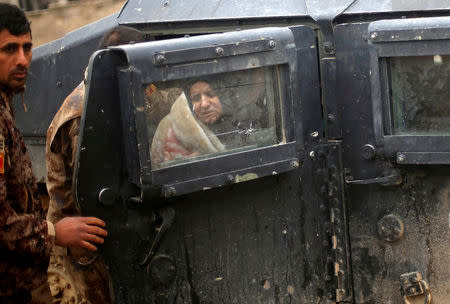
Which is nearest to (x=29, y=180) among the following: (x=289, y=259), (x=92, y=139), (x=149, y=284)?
(x=92, y=139)

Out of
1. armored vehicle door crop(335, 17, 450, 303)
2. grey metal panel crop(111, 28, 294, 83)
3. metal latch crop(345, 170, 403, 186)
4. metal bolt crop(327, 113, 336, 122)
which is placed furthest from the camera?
metal bolt crop(327, 113, 336, 122)

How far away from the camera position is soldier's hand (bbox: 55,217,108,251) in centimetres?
315

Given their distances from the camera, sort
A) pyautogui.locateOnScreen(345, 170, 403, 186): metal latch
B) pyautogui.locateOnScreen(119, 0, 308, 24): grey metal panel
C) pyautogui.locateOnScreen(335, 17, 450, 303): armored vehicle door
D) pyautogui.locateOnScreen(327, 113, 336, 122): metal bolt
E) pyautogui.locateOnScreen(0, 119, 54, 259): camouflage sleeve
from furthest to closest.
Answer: pyautogui.locateOnScreen(119, 0, 308, 24): grey metal panel → pyautogui.locateOnScreen(327, 113, 336, 122): metal bolt → pyautogui.locateOnScreen(345, 170, 403, 186): metal latch → pyautogui.locateOnScreen(335, 17, 450, 303): armored vehicle door → pyautogui.locateOnScreen(0, 119, 54, 259): camouflage sleeve

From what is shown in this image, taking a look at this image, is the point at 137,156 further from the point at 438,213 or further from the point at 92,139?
the point at 438,213

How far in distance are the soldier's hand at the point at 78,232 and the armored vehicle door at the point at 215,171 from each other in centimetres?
6

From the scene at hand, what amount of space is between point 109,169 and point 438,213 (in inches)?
47.2

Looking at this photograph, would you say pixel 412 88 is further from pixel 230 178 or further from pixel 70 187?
pixel 70 187

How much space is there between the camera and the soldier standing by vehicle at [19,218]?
9.83 ft

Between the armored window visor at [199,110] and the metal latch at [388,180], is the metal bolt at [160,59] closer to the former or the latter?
the armored window visor at [199,110]

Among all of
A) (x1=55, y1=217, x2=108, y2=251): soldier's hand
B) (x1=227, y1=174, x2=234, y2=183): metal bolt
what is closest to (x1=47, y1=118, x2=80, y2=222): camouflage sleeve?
(x1=55, y1=217, x2=108, y2=251): soldier's hand

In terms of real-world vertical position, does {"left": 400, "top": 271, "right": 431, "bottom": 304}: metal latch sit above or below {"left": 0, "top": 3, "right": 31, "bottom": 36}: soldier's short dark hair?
below

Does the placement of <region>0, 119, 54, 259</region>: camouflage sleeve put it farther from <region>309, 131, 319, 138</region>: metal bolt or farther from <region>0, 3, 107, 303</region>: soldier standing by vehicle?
<region>309, 131, 319, 138</region>: metal bolt

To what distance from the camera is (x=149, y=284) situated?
3398mm

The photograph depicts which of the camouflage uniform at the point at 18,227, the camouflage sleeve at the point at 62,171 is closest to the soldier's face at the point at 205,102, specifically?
the camouflage sleeve at the point at 62,171
